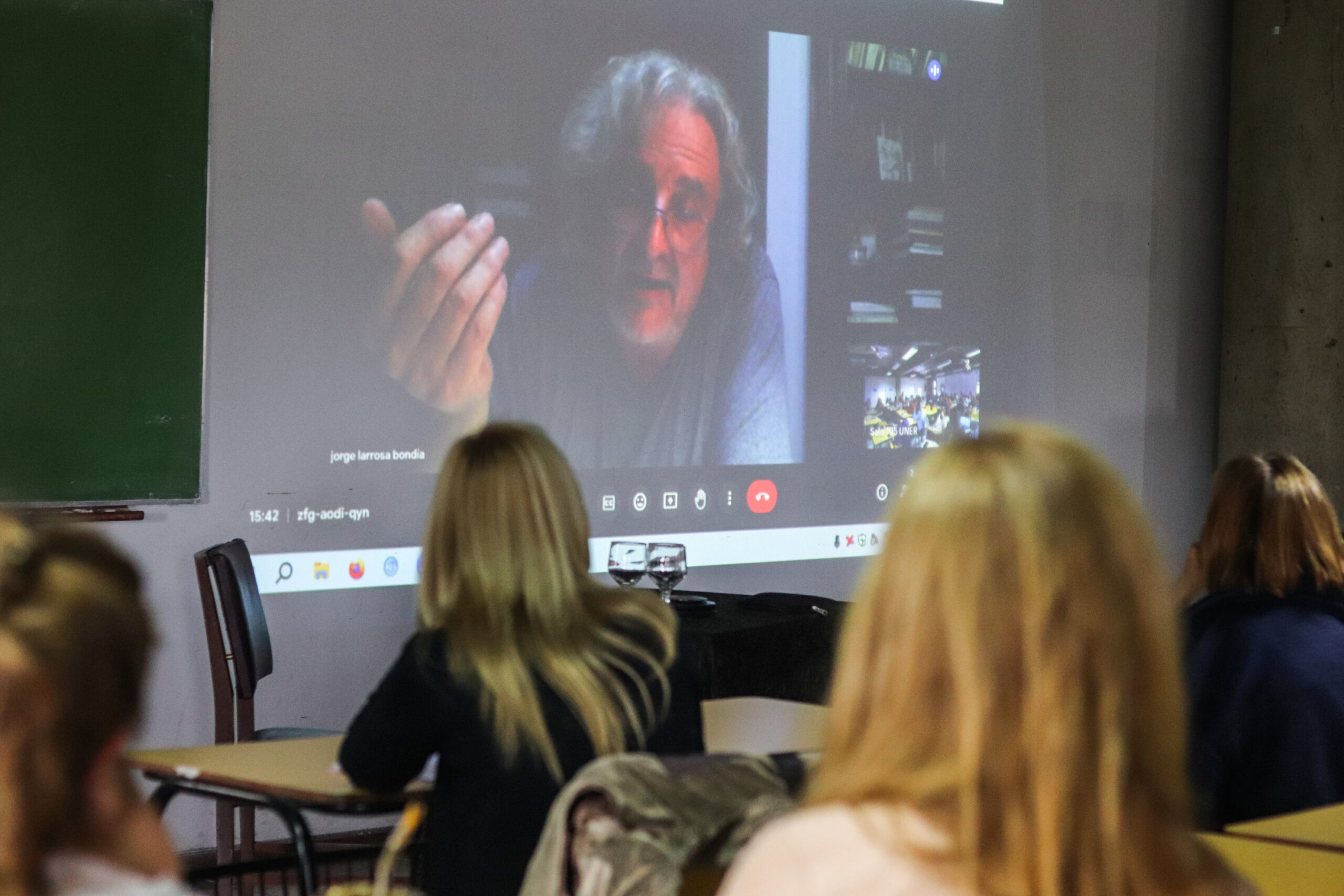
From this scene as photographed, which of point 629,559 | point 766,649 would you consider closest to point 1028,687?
point 629,559

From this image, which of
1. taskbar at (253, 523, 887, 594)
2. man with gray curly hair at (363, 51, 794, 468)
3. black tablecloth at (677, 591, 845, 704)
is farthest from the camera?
man with gray curly hair at (363, 51, 794, 468)

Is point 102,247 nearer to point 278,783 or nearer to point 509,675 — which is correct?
point 278,783

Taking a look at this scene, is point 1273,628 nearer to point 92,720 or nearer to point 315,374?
point 92,720

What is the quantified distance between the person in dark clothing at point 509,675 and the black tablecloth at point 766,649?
4.83 feet

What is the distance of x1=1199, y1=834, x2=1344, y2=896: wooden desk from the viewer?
74.4 inches

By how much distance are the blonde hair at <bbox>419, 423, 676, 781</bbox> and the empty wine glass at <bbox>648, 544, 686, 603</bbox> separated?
145cm

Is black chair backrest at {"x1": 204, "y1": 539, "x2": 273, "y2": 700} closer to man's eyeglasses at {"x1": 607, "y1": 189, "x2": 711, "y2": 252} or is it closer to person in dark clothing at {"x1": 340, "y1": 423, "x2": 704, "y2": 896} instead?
person in dark clothing at {"x1": 340, "y1": 423, "x2": 704, "y2": 896}

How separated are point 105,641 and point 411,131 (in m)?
3.54

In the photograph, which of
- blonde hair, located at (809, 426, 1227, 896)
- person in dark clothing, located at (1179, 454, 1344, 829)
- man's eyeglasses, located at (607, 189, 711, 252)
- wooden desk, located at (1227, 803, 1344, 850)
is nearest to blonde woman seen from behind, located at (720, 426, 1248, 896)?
blonde hair, located at (809, 426, 1227, 896)

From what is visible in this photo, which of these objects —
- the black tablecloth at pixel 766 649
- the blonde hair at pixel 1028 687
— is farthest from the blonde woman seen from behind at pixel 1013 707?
the black tablecloth at pixel 766 649

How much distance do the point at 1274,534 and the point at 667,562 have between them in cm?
145

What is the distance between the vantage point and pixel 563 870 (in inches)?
53.9

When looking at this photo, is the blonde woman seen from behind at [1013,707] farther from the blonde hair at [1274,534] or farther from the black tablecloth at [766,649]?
the black tablecloth at [766,649]

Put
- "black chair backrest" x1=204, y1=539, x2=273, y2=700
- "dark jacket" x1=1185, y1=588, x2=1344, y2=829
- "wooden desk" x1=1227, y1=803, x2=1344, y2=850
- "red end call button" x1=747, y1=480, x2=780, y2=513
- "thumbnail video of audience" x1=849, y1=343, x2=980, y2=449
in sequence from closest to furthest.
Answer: "wooden desk" x1=1227, y1=803, x2=1344, y2=850, "dark jacket" x1=1185, y1=588, x2=1344, y2=829, "black chair backrest" x1=204, y1=539, x2=273, y2=700, "red end call button" x1=747, y1=480, x2=780, y2=513, "thumbnail video of audience" x1=849, y1=343, x2=980, y2=449
